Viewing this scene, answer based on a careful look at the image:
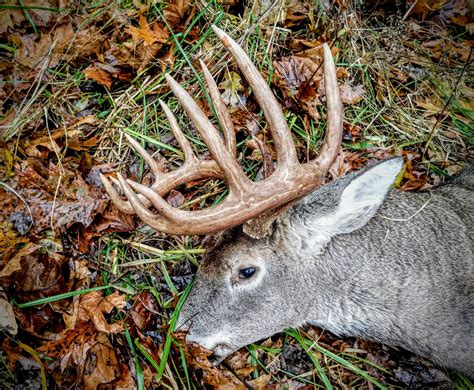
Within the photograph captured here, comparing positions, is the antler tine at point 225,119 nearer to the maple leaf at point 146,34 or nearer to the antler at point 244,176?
the antler at point 244,176

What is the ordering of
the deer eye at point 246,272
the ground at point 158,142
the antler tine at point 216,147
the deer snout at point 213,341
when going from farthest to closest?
the ground at point 158,142 < the deer snout at point 213,341 < the deer eye at point 246,272 < the antler tine at point 216,147

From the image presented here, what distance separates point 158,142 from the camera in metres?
4.07

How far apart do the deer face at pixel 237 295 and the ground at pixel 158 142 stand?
0.20 m

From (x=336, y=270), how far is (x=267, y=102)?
1.31 metres

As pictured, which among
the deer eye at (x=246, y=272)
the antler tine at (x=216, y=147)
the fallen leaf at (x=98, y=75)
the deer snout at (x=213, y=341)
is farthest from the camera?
the fallen leaf at (x=98, y=75)

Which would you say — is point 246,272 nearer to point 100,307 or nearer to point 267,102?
point 267,102

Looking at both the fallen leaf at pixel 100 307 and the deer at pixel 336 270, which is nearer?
the deer at pixel 336 270

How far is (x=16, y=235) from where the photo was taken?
138 inches

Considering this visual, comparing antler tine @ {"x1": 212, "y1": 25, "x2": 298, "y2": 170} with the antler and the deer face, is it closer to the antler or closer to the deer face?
the antler

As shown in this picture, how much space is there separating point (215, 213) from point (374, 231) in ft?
4.28

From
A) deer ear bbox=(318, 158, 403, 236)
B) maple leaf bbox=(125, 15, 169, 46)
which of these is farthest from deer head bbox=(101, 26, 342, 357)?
maple leaf bbox=(125, 15, 169, 46)

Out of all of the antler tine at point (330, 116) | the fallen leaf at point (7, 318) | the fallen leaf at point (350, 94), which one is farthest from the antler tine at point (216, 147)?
the fallen leaf at point (350, 94)

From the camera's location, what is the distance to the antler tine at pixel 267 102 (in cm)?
242

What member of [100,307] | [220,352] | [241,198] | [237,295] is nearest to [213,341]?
[220,352]
